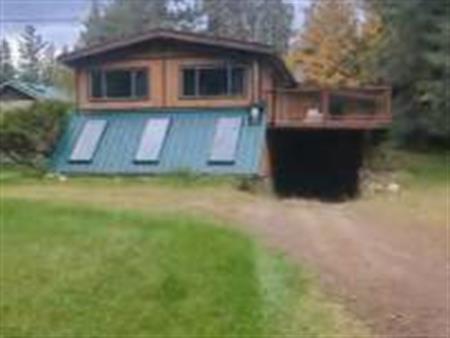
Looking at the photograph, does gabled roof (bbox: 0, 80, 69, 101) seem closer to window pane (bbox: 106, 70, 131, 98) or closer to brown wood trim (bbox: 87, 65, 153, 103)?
brown wood trim (bbox: 87, 65, 153, 103)

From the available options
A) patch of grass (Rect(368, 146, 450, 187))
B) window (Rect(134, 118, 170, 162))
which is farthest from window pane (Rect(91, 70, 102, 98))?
patch of grass (Rect(368, 146, 450, 187))

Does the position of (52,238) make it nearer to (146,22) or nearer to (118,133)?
(118,133)

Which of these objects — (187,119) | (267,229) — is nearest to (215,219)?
(267,229)

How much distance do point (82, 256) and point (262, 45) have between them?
1584cm

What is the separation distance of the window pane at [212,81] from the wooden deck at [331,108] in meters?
1.36

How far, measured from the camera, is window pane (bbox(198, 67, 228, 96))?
2877cm

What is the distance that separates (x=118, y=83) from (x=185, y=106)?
2241mm

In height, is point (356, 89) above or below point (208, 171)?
above

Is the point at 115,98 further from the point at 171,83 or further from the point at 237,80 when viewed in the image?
the point at 237,80

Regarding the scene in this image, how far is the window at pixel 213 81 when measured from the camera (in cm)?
2864

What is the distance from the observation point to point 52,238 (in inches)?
569

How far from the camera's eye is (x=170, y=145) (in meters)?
27.7

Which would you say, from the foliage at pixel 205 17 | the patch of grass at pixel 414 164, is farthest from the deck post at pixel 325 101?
the foliage at pixel 205 17

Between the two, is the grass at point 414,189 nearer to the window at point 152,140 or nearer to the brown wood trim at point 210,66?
the brown wood trim at point 210,66
